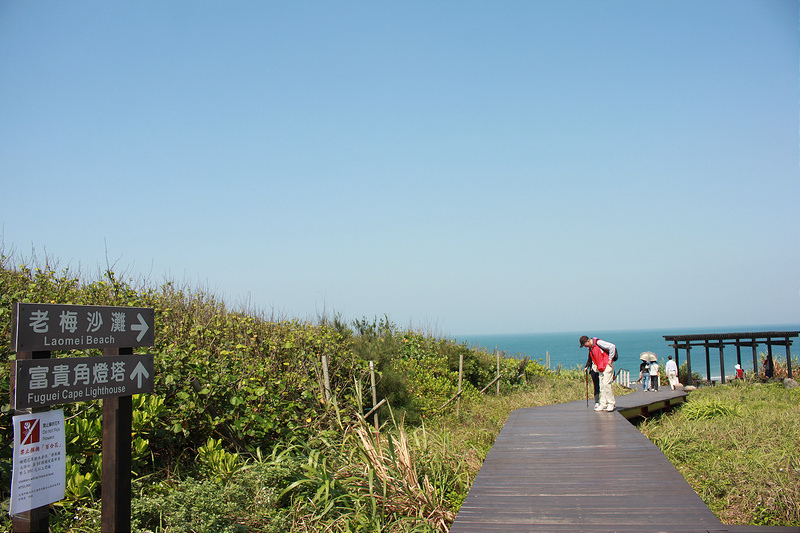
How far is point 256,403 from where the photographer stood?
7.65m

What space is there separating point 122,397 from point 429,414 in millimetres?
8451

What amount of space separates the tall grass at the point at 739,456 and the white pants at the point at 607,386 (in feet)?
2.66

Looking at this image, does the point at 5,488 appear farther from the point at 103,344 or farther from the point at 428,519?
the point at 428,519

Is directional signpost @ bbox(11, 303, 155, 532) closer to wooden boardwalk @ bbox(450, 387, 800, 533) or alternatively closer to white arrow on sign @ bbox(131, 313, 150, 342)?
white arrow on sign @ bbox(131, 313, 150, 342)

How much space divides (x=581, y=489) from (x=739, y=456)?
159 inches

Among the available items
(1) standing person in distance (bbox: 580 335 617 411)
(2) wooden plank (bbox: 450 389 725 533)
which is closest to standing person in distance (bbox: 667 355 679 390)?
(1) standing person in distance (bbox: 580 335 617 411)

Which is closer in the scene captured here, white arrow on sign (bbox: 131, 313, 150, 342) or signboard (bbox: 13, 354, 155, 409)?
signboard (bbox: 13, 354, 155, 409)

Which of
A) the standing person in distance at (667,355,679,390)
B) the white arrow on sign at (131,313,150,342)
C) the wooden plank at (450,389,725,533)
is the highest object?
the white arrow on sign at (131,313,150,342)

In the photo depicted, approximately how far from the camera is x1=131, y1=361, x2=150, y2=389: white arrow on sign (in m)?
4.07

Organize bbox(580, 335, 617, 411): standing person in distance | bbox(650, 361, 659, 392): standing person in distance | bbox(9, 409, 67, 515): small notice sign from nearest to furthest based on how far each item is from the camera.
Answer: bbox(9, 409, 67, 515): small notice sign < bbox(580, 335, 617, 411): standing person in distance < bbox(650, 361, 659, 392): standing person in distance

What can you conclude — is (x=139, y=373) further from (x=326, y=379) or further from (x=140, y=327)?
(x=326, y=379)

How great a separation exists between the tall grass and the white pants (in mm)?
812

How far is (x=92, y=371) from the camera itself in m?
3.72

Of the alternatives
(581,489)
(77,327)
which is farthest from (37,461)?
(581,489)
